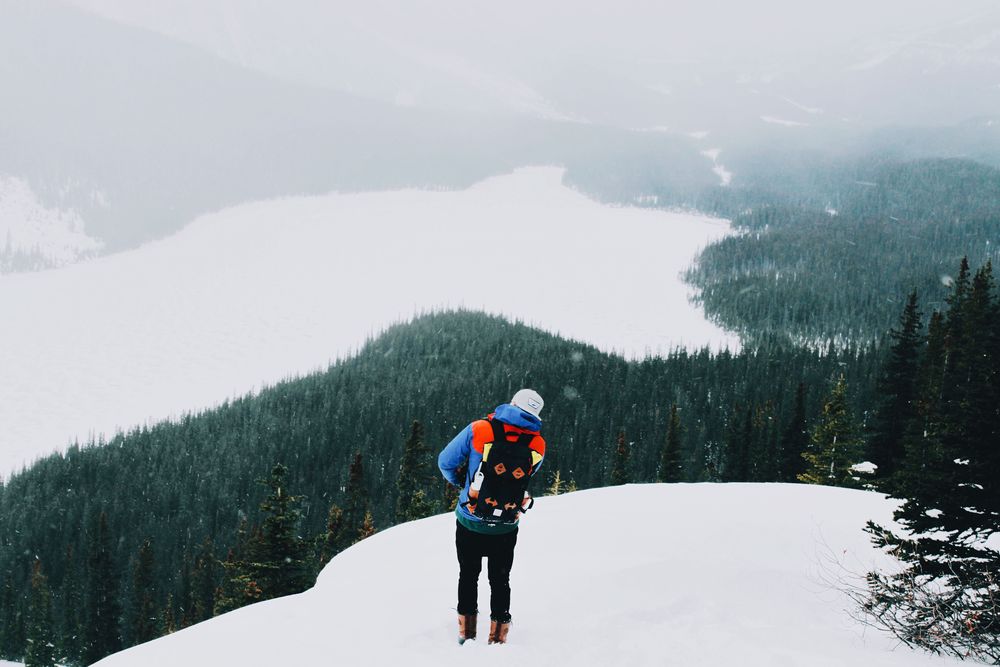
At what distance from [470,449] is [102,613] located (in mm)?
78046

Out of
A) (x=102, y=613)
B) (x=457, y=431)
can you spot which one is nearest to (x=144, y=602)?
(x=102, y=613)

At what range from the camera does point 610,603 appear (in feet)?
29.5

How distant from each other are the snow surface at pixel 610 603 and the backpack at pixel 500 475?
1.65m

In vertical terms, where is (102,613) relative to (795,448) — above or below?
below

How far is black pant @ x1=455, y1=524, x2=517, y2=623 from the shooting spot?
7719 millimetres

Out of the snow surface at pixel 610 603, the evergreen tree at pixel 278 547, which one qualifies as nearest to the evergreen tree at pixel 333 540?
the evergreen tree at pixel 278 547

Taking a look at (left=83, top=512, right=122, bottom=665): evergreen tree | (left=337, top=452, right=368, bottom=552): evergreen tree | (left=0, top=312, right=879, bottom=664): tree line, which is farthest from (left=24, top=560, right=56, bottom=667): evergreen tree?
(left=337, top=452, right=368, bottom=552): evergreen tree

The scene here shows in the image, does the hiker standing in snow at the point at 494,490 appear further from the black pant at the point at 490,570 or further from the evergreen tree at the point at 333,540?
the evergreen tree at the point at 333,540

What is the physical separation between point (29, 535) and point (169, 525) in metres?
23.3

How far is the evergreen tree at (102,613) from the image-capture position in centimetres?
6725

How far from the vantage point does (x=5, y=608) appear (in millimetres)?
77562

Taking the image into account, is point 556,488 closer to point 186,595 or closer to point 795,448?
point 795,448

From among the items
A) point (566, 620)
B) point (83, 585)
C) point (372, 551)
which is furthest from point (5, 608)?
point (566, 620)

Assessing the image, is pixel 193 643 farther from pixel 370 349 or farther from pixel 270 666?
pixel 370 349
